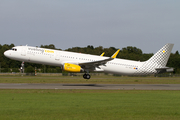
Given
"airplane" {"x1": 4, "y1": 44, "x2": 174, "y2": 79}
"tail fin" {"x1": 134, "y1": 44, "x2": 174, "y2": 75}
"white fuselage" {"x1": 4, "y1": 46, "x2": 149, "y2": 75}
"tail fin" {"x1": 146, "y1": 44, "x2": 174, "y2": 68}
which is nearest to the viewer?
"airplane" {"x1": 4, "y1": 44, "x2": 174, "y2": 79}

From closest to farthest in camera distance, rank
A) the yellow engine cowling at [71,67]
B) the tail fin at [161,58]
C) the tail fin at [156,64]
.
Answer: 1. the yellow engine cowling at [71,67]
2. the tail fin at [156,64]
3. the tail fin at [161,58]

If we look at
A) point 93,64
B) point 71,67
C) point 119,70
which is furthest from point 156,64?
point 71,67

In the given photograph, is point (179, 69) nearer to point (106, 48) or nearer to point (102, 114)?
point (106, 48)

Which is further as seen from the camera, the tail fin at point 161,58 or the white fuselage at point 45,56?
the tail fin at point 161,58

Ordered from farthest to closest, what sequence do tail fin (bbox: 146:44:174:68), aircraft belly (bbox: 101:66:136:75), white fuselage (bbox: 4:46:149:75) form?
tail fin (bbox: 146:44:174:68), aircraft belly (bbox: 101:66:136:75), white fuselage (bbox: 4:46:149:75)

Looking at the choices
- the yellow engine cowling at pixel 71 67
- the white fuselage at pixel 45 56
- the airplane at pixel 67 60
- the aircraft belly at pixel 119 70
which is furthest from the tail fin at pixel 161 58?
the yellow engine cowling at pixel 71 67

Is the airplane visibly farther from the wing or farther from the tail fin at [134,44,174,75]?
the tail fin at [134,44,174,75]

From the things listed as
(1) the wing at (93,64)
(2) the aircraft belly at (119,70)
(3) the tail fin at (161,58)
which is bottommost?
(2) the aircraft belly at (119,70)

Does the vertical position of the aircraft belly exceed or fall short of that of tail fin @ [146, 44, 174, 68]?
it falls short

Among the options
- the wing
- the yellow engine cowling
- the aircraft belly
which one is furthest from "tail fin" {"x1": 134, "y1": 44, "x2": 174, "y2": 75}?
the yellow engine cowling

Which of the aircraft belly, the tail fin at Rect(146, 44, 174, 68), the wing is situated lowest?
the aircraft belly

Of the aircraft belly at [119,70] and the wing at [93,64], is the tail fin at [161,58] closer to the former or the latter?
the aircraft belly at [119,70]

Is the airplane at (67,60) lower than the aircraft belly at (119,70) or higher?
higher

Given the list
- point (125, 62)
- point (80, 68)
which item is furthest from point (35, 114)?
point (125, 62)
